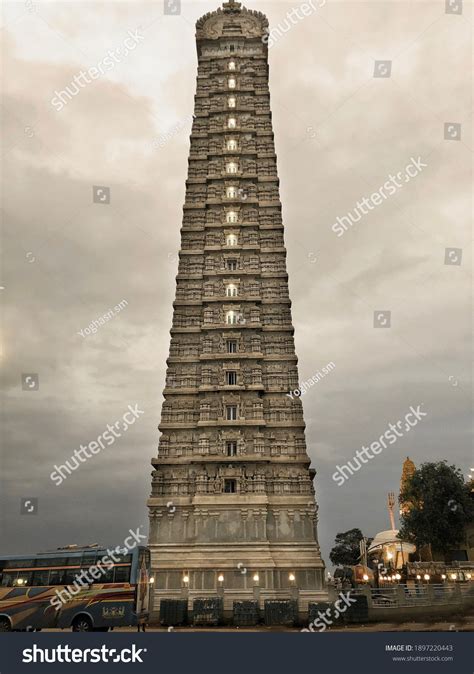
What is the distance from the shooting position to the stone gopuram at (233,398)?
1517 inches

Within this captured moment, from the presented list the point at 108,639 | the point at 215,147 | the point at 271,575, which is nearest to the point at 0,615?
the point at 108,639

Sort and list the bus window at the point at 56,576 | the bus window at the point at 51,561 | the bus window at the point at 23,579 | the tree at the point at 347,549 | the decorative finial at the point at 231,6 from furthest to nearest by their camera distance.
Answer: the tree at the point at 347,549
the decorative finial at the point at 231,6
the bus window at the point at 51,561
the bus window at the point at 23,579
the bus window at the point at 56,576

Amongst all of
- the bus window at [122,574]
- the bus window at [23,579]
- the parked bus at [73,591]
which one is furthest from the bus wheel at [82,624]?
the bus window at [23,579]

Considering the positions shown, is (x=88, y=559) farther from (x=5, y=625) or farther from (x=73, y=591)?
(x=5, y=625)

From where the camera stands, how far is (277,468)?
42.3 metres

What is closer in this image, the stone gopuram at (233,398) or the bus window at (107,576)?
the bus window at (107,576)

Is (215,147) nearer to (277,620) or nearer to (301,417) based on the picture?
(301,417)

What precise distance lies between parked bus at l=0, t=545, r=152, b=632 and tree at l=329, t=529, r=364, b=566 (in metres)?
98.1

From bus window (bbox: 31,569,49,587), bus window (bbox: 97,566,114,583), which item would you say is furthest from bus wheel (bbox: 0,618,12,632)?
bus window (bbox: 97,566,114,583)

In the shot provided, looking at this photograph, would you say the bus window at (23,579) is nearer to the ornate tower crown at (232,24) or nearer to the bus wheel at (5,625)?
the bus wheel at (5,625)

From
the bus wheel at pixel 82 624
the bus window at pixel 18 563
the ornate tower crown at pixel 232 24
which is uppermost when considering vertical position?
the ornate tower crown at pixel 232 24

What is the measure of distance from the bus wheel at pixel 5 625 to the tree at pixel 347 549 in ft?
328

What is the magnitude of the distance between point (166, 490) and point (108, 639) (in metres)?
19.4

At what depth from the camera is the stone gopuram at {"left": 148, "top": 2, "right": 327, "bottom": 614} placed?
38.5 m
